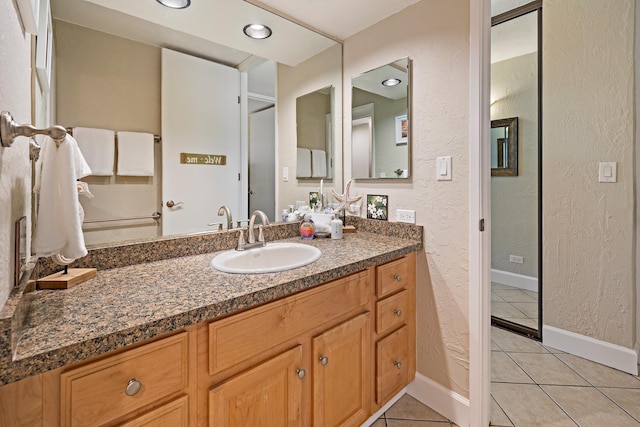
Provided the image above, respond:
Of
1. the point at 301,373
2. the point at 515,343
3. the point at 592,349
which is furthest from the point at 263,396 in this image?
the point at 592,349

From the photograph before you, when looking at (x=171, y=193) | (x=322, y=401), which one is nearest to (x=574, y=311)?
(x=322, y=401)

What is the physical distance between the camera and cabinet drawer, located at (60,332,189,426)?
25.9 inches

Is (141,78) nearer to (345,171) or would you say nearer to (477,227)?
(345,171)

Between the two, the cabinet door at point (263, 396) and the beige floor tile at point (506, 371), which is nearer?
the cabinet door at point (263, 396)

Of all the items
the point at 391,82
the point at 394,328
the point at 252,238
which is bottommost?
the point at 394,328

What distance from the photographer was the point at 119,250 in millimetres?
1218

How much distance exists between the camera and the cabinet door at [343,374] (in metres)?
1.18

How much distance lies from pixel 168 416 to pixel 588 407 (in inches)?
79.8

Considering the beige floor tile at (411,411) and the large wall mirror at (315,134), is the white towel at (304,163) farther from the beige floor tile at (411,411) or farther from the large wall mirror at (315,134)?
the beige floor tile at (411,411)

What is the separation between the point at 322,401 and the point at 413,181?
118 centimetres

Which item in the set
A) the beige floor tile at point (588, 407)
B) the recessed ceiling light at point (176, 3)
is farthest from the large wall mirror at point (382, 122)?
the beige floor tile at point (588, 407)

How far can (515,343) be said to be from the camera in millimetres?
2264

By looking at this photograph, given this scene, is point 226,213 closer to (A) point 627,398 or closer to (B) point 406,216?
(B) point 406,216

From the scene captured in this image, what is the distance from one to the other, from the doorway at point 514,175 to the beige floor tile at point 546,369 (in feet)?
1.97
